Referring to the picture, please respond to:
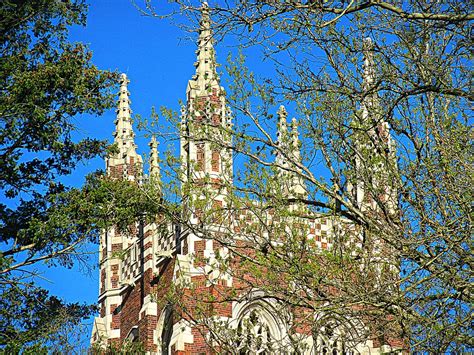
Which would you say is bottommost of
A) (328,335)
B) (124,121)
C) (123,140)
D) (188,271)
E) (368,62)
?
(328,335)

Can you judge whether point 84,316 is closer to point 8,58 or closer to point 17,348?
point 17,348

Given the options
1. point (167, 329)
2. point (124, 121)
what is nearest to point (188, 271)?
point (167, 329)

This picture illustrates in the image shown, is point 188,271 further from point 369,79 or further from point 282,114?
point 369,79

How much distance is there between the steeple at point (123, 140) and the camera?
93.2ft

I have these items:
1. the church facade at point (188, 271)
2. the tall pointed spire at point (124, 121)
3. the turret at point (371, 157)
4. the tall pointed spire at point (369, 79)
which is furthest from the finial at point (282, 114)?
the turret at point (371, 157)

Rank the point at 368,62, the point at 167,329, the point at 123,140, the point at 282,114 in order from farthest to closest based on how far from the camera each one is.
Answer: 1. the point at 123,140
2. the point at 282,114
3. the point at 167,329
4. the point at 368,62

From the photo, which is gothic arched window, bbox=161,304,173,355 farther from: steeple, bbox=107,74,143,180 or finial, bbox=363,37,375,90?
finial, bbox=363,37,375,90

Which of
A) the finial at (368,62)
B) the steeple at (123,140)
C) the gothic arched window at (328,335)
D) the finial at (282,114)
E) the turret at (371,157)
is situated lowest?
the gothic arched window at (328,335)

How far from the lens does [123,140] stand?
29.2 m

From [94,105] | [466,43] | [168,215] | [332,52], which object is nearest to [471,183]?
[466,43]

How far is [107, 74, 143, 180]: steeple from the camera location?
28406 mm

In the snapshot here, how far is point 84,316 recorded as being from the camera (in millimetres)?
20328

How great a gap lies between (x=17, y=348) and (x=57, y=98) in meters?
4.72

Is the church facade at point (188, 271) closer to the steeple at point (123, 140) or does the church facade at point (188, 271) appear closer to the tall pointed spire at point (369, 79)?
the steeple at point (123, 140)
